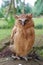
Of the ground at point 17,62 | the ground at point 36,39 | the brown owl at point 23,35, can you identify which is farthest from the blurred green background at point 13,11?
the ground at point 17,62

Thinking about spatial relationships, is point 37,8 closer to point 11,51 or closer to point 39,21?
point 11,51

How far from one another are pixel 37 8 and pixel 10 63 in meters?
0.41

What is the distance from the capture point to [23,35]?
1.59 metres

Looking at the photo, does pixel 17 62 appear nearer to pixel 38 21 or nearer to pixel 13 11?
pixel 13 11

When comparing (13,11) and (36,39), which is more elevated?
(13,11)

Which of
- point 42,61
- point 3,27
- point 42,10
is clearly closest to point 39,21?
point 3,27

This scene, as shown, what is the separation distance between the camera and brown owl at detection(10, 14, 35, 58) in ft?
5.03

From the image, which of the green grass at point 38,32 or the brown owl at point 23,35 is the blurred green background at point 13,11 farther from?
the brown owl at point 23,35

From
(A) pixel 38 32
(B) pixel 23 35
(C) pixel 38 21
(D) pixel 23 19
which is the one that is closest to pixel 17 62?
(B) pixel 23 35

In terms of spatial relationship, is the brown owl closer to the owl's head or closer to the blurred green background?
the owl's head

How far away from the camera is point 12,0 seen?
178cm

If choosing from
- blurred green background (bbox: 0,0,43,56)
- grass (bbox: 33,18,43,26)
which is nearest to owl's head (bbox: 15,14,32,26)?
blurred green background (bbox: 0,0,43,56)

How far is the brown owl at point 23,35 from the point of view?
153 centimetres

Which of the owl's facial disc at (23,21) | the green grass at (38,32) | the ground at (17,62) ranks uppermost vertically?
the owl's facial disc at (23,21)
